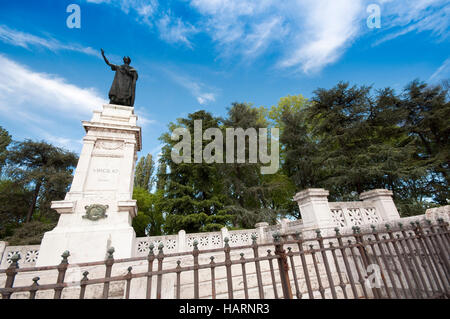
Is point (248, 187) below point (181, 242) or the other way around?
the other way around

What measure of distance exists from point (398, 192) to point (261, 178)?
9.57 meters

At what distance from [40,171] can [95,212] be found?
14057mm

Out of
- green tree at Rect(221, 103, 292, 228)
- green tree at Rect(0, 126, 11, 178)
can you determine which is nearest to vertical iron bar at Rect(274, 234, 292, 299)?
green tree at Rect(221, 103, 292, 228)

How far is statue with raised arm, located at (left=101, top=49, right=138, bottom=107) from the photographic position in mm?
8102

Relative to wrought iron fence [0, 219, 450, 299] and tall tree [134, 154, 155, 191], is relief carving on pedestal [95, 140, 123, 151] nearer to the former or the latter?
wrought iron fence [0, 219, 450, 299]

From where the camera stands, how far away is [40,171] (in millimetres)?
14844

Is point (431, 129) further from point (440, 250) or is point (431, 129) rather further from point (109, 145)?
point (109, 145)

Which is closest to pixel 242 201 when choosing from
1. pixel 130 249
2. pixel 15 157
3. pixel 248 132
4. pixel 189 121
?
pixel 248 132

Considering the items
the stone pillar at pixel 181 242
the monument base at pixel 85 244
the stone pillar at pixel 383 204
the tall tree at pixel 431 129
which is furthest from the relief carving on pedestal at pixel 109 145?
the tall tree at pixel 431 129

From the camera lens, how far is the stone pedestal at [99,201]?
4.94m

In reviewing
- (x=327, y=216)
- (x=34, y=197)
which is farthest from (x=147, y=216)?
(x=327, y=216)

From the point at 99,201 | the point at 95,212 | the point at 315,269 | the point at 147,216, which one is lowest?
the point at 315,269

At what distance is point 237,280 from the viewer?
3641mm

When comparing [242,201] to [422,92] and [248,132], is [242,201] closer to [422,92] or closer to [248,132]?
[248,132]
